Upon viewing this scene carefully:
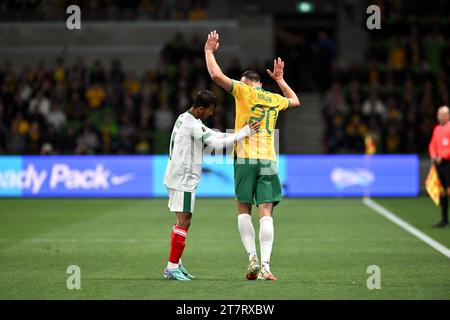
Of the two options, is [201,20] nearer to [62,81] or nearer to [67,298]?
[62,81]

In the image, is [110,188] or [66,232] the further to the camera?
[110,188]

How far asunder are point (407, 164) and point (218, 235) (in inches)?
411

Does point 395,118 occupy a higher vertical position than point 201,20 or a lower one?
lower

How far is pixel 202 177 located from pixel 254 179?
46.6 feet

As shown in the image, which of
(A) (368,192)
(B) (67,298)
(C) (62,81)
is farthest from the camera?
(C) (62,81)

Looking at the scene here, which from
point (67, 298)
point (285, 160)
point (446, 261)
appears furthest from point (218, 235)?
point (285, 160)

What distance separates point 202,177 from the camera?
25109 mm

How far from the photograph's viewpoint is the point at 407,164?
25.3 m

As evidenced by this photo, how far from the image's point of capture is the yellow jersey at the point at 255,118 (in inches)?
428

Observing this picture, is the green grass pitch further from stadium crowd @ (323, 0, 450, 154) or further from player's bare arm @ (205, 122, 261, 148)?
stadium crowd @ (323, 0, 450, 154)

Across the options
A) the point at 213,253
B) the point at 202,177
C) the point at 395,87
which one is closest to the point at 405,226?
the point at 213,253

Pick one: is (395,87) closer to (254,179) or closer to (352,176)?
(352,176)

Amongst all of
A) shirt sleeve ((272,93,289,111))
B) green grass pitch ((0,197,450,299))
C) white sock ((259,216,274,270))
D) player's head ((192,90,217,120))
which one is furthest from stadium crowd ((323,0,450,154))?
player's head ((192,90,217,120))

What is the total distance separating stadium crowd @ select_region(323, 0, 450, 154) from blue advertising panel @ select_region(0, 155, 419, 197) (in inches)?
32.0
